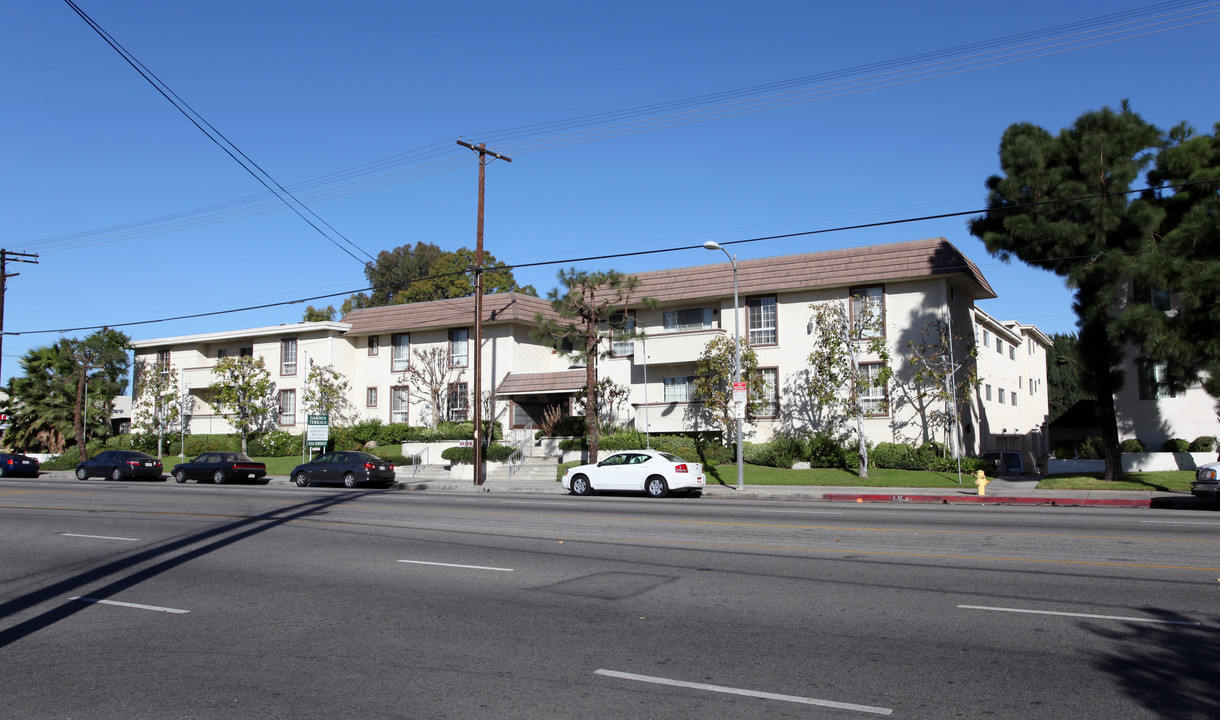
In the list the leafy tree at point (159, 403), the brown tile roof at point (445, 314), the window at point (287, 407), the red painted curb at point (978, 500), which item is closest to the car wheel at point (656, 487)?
the red painted curb at point (978, 500)

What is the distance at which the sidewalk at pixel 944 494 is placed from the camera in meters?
21.7

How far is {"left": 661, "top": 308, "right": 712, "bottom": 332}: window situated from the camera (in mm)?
37469

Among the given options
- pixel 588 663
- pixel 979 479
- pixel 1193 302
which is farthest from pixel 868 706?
pixel 1193 302

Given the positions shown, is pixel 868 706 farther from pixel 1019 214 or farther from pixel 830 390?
pixel 830 390

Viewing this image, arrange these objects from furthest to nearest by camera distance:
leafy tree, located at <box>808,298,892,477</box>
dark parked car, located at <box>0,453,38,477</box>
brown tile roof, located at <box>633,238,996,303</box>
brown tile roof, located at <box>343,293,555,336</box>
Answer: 1. dark parked car, located at <box>0,453,38,477</box>
2. brown tile roof, located at <box>343,293,555,336</box>
3. brown tile roof, located at <box>633,238,996,303</box>
4. leafy tree, located at <box>808,298,892,477</box>

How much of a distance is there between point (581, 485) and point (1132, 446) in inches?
746

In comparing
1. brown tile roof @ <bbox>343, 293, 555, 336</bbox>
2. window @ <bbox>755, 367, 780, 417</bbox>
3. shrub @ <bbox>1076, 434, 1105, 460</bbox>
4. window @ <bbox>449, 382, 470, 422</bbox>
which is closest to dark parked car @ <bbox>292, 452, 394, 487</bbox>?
window @ <bbox>449, 382, 470, 422</bbox>

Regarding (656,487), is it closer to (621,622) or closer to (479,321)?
(479,321)

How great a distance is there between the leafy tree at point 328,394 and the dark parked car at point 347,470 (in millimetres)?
13132

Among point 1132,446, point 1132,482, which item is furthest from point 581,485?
point 1132,446

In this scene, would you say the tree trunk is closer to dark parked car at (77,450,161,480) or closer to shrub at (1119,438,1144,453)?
dark parked car at (77,450,161,480)

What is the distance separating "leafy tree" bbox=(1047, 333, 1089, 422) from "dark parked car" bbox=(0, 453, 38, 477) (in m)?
60.9

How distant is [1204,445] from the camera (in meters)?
28.4

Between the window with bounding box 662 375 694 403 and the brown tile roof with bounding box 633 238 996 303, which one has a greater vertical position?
the brown tile roof with bounding box 633 238 996 303
